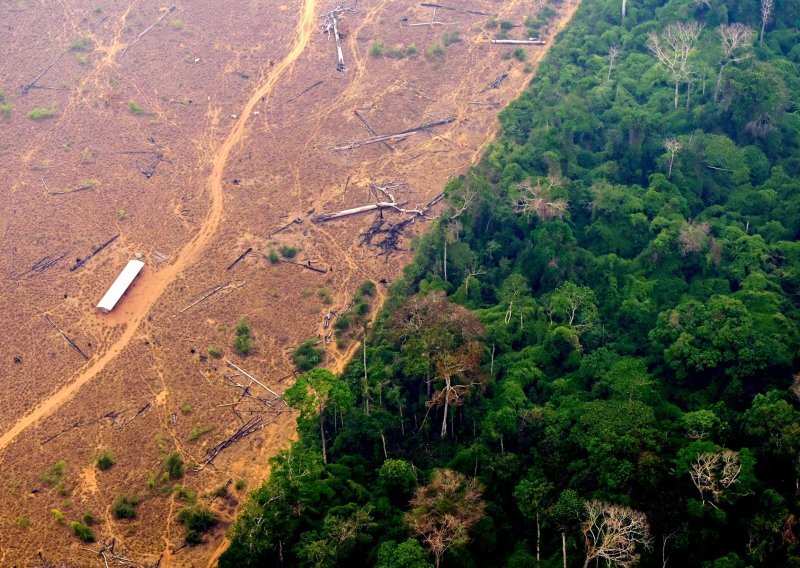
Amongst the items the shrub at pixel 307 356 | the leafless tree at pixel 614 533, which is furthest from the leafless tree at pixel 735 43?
the leafless tree at pixel 614 533

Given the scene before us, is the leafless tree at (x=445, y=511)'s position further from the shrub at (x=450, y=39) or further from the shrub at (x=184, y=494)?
the shrub at (x=450, y=39)

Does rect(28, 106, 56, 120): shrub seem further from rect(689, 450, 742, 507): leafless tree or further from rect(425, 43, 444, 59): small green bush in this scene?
rect(689, 450, 742, 507): leafless tree

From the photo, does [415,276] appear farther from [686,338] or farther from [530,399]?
[686,338]

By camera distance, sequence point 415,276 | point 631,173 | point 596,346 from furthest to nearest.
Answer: point 631,173
point 415,276
point 596,346

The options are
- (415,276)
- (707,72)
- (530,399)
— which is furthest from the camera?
(707,72)

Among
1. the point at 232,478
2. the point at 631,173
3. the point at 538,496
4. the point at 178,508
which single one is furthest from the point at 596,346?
the point at 178,508
